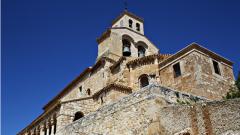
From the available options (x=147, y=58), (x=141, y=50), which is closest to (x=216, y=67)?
(x=147, y=58)

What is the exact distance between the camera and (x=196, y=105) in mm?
10680

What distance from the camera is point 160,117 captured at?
11.7 meters

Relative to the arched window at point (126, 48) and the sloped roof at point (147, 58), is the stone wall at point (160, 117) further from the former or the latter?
the arched window at point (126, 48)

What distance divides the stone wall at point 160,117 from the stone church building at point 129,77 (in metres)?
0.16

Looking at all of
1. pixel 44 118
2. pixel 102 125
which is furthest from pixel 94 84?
pixel 102 125

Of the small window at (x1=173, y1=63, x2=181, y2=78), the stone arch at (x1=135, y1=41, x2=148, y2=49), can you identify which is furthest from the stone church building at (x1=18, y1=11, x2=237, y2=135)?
the stone arch at (x1=135, y1=41, x2=148, y2=49)

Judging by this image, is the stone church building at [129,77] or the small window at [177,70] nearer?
the stone church building at [129,77]

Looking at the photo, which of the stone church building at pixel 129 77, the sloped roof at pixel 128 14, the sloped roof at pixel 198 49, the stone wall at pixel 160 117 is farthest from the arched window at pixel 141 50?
the stone wall at pixel 160 117

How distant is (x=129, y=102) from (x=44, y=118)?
17.5m

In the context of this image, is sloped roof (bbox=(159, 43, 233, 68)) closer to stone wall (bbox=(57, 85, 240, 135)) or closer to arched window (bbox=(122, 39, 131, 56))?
arched window (bbox=(122, 39, 131, 56))

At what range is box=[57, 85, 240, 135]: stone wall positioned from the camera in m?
9.79

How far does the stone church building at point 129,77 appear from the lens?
21.0 metres

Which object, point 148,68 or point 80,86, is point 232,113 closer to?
point 148,68

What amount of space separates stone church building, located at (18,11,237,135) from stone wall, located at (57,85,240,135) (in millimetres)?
160
